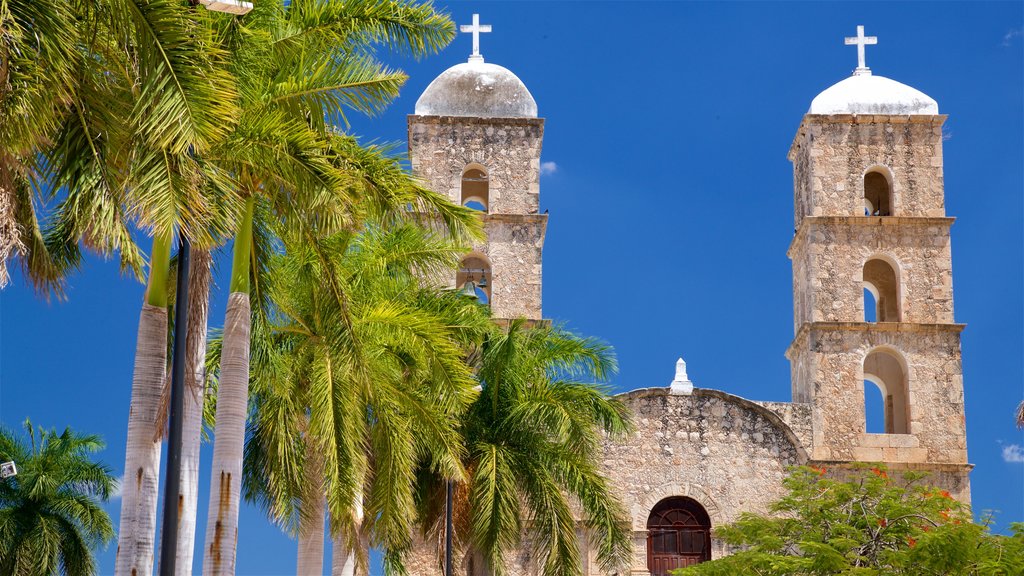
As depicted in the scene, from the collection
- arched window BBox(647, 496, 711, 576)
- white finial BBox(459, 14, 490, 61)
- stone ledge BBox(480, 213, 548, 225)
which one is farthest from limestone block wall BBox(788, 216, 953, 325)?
white finial BBox(459, 14, 490, 61)

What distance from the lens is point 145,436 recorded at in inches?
564

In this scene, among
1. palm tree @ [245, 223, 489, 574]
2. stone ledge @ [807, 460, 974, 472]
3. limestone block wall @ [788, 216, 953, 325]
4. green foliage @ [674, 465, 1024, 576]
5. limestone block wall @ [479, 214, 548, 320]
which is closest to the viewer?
palm tree @ [245, 223, 489, 574]

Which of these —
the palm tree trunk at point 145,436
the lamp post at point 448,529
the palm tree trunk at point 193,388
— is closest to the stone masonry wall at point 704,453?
the lamp post at point 448,529

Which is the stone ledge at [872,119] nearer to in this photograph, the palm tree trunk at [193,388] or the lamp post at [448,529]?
the lamp post at [448,529]

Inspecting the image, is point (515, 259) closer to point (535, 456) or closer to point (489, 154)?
point (489, 154)

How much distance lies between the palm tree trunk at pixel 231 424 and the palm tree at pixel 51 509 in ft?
55.4

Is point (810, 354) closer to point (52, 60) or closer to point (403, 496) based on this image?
point (403, 496)

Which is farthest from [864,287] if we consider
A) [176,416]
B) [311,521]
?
[176,416]

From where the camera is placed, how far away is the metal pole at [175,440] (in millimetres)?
11484

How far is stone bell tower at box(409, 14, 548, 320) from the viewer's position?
3166cm

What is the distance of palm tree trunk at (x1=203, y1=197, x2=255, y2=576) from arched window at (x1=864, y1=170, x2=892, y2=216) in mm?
19849

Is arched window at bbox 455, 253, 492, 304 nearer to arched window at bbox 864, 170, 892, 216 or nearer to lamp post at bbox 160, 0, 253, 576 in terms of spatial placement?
arched window at bbox 864, 170, 892, 216

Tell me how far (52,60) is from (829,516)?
15.4 metres

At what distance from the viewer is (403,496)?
18.5m
